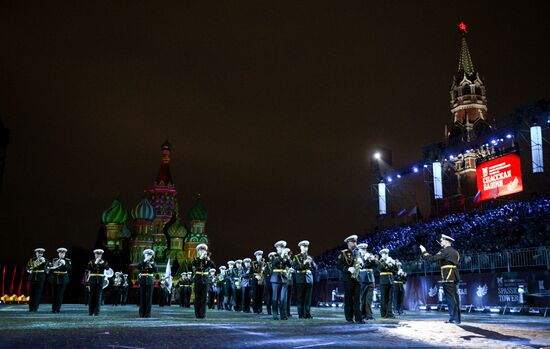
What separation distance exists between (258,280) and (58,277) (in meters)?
6.97

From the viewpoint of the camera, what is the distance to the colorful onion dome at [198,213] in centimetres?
8925

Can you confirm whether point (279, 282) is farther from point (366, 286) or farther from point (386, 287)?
point (386, 287)

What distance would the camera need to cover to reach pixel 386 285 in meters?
16.1

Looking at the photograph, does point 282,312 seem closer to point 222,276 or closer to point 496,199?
point 222,276

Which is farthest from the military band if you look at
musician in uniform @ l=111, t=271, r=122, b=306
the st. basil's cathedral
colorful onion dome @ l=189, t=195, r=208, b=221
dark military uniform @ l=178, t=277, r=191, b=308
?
colorful onion dome @ l=189, t=195, r=208, b=221

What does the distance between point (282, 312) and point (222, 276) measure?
43.1ft

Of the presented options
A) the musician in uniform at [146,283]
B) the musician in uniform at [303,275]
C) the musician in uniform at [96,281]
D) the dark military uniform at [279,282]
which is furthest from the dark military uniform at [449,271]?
the musician in uniform at [96,281]

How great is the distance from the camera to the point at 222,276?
26.6 meters

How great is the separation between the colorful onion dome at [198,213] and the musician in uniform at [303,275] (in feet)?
248

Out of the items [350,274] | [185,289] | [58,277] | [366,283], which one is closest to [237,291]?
[185,289]

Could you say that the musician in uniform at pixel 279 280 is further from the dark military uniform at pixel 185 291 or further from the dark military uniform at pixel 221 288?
the dark military uniform at pixel 185 291

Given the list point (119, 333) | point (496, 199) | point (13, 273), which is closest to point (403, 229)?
point (496, 199)

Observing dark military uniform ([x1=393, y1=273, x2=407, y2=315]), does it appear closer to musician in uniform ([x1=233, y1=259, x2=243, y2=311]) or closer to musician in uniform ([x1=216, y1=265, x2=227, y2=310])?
musician in uniform ([x1=233, y1=259, x2=243, y2=311])

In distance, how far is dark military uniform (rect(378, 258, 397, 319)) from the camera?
51.6 ft
